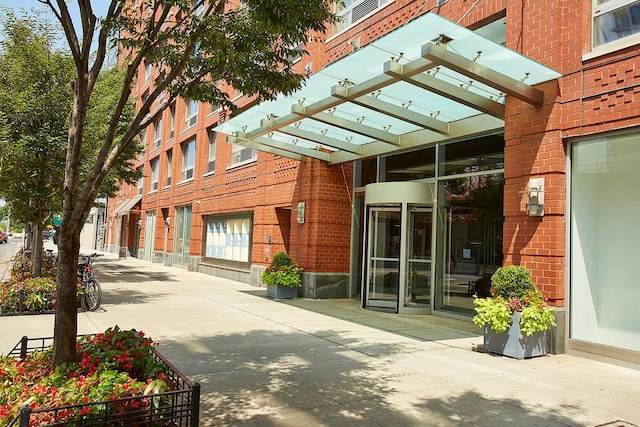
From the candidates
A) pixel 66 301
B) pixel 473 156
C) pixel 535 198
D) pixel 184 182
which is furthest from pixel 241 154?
pixel 66 301

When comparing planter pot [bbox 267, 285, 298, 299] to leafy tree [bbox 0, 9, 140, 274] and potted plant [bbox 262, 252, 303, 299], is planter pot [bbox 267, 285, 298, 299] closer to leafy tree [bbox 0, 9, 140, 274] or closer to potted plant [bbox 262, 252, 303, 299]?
potted plant [bbox 262, 252, 303, 299]

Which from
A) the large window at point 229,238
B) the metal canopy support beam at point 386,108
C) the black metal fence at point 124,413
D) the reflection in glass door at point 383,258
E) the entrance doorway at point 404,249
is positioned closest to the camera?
→ the black metal fence at point 124,413

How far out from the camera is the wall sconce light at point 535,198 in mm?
7891

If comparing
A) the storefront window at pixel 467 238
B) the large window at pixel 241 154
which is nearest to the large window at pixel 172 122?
the large window at pixel 241 154

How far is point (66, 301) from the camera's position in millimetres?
4641

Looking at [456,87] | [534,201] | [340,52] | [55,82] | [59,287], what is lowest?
[59,287]

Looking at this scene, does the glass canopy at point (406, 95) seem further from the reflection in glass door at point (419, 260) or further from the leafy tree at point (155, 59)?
the leafy tree at point (155, 59)

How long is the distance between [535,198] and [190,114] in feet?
71.0

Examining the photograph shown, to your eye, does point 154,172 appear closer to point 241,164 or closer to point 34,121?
point 241,164

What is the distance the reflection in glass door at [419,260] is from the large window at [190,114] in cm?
1654

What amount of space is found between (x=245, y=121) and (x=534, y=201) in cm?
704

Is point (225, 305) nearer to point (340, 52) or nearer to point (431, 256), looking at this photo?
point (431, 256)

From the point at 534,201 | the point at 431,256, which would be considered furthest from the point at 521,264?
the point at 431,256

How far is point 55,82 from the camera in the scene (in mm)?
11805
